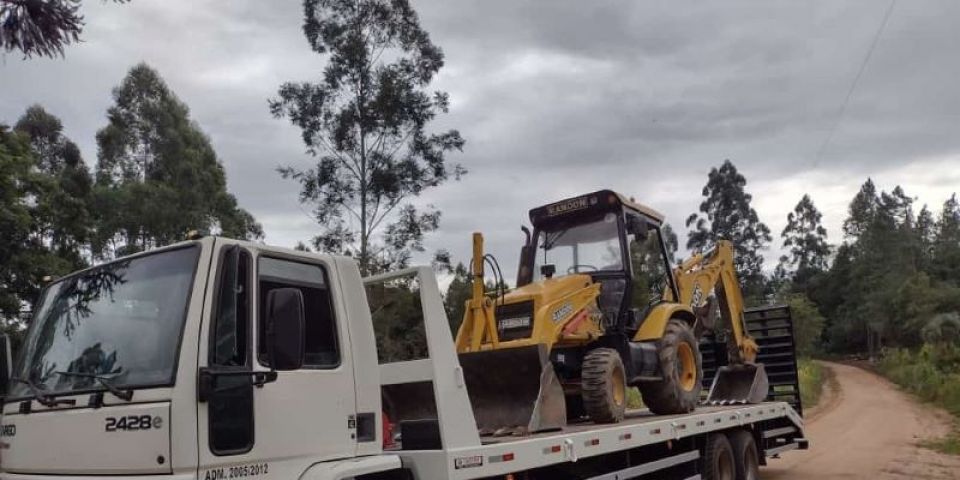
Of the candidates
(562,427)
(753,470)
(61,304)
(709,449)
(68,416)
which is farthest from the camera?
(753,470)

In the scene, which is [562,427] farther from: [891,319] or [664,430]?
[891,319]

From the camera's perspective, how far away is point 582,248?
29.9ft

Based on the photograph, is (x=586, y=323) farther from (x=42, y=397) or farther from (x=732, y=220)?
(x=732, y=220)

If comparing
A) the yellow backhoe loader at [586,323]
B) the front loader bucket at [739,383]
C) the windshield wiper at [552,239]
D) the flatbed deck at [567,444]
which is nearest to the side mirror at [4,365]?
the flatbed deck at [567,444]

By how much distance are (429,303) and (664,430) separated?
321 cm

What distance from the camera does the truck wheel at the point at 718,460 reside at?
8.61m

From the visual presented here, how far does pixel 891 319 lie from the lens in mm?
59469

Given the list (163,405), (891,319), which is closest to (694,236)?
(891,319)

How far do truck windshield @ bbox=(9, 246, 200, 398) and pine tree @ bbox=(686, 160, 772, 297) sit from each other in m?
69.4

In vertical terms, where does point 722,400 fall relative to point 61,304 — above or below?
below

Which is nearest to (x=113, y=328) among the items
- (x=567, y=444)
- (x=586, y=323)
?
(x=567, y=444)

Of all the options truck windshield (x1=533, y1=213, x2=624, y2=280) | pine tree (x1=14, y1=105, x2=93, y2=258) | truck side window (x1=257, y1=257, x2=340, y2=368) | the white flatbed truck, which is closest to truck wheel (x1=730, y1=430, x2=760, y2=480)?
truck windshield (x1=533, y1=213, x2=624, y2=280)

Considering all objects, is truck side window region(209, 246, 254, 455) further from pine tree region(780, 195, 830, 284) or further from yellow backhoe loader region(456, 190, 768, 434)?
pine tree region(780, 195, 830, 284)

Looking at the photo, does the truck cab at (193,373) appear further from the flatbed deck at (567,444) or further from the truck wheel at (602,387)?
the truck wheel at (602,387)
